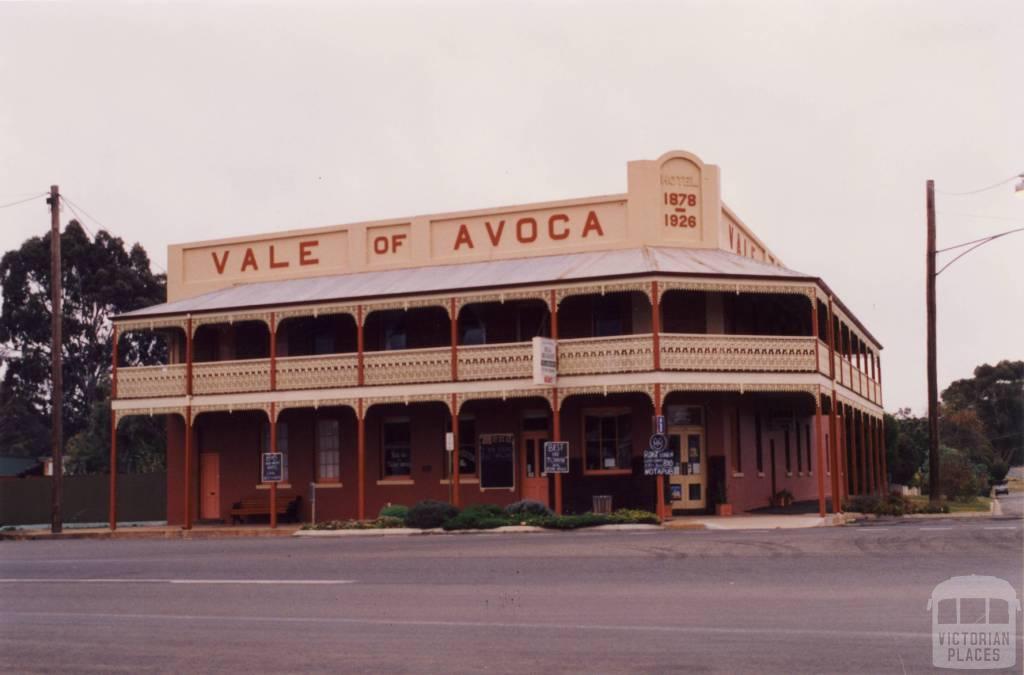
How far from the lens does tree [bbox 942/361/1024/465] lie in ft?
263

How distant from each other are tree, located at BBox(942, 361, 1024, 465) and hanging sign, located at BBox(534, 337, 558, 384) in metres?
54.7

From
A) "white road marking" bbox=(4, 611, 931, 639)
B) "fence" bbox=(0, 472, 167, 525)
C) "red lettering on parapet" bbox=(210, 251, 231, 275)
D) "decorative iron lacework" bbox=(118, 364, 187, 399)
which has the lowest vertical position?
"fence" bbox=(0, 472, 167, 525)

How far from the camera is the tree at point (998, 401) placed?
80.1 metres

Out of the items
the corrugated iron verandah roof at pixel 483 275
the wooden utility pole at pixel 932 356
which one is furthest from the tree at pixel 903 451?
the corrugated iron verandah roof at pixel 483 275

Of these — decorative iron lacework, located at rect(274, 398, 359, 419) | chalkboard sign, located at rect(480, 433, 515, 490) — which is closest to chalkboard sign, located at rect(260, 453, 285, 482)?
decorative iron lacework, located at rect(274, 398, 359, 419)

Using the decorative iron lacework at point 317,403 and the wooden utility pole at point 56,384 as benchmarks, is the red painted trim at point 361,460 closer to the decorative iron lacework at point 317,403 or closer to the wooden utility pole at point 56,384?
Result: the decorative iron lacework at point 317,403

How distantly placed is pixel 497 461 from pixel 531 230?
6.10 meters

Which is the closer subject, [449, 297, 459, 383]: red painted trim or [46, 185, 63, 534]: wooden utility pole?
[449, 297, 459, 383]: red painted trim

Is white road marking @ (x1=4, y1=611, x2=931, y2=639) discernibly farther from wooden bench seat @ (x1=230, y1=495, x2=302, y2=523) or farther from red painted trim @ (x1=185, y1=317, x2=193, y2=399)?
wooden bench seat @ (x1=230, y1=495, x2=302, y2=523)

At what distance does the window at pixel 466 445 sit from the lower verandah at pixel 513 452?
0.08ft

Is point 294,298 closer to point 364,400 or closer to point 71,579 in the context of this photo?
point 364,400

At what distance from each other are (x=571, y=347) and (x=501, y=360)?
1.82 m

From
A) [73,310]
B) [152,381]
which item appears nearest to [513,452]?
[152,381]

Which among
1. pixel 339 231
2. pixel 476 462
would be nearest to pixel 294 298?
pixel 339 231
